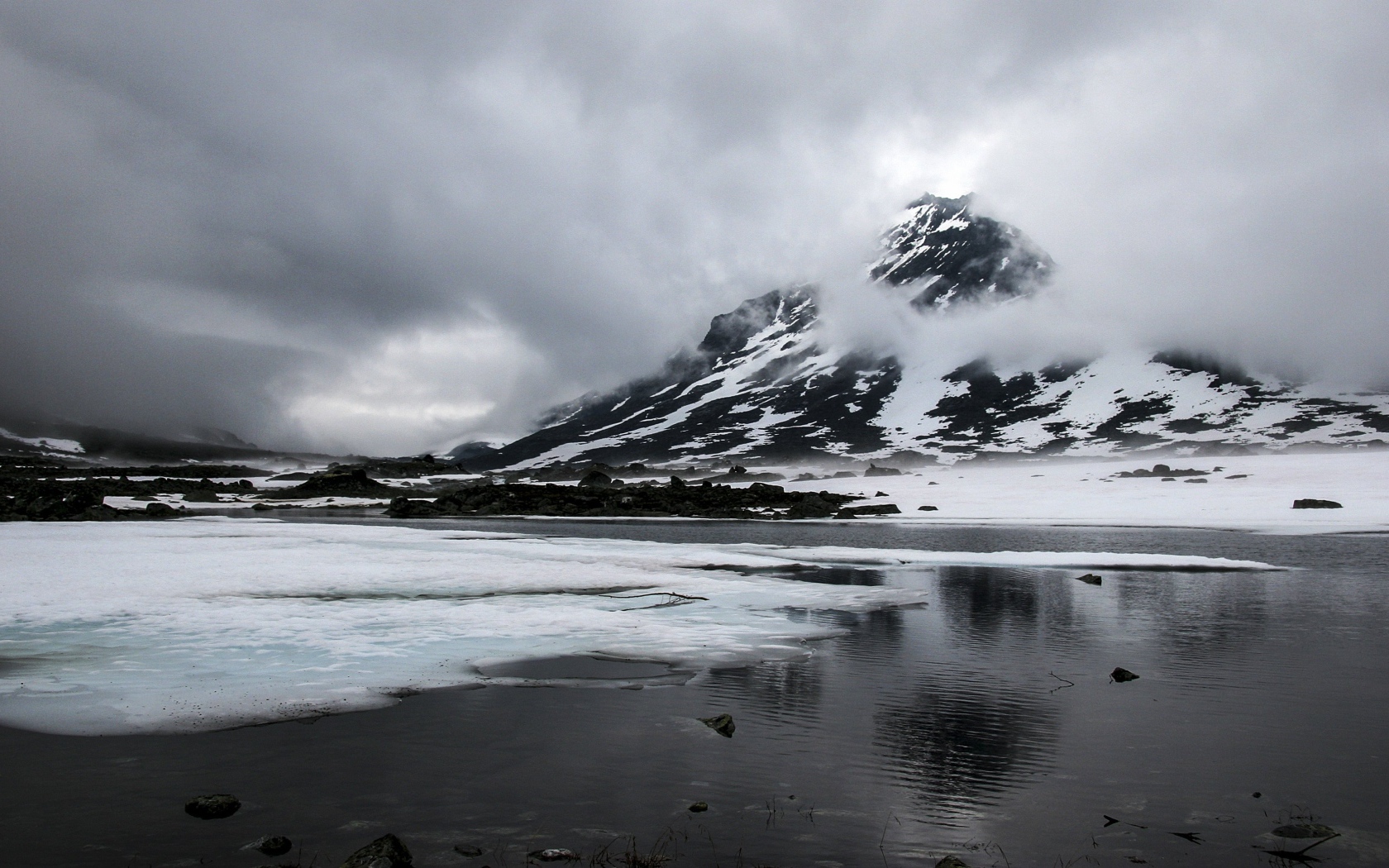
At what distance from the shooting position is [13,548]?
3272 cm

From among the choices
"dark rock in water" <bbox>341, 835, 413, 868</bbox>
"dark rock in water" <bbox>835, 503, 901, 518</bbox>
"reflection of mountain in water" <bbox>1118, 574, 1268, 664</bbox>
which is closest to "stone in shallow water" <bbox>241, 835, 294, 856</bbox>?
"dark rock in water" <bbox>341, 835, 413, 868</bbox>

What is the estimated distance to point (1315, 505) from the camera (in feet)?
201

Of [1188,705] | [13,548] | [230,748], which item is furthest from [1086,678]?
[13,548]

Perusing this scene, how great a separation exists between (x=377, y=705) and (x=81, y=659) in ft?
21.7

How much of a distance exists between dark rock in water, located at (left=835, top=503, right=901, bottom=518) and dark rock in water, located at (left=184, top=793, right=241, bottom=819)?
66788 millimetres

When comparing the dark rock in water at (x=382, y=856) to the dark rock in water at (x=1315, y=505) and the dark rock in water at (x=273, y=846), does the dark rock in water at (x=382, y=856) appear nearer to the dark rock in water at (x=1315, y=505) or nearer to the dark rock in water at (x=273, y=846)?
the dark rock in water at (x=273, y=846)

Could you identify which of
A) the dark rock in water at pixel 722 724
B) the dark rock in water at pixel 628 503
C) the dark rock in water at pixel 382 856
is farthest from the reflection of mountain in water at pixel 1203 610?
the dark rock in water at pixel 628 503

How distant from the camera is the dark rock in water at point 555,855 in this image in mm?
7142

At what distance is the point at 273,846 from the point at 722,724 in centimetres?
569

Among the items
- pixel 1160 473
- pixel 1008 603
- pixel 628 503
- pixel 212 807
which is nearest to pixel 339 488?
Result: pixel 628 503

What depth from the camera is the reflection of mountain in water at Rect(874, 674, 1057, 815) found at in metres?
9.22

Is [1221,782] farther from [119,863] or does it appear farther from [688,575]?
[688,575]

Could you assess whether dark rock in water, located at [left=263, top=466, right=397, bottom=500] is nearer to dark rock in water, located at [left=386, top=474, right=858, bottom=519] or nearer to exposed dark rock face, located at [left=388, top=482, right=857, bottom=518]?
dark rock in water, located at [left=386, top=474, right=858, bottom=519]

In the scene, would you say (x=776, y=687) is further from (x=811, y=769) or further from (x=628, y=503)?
(x=628, y=503)
